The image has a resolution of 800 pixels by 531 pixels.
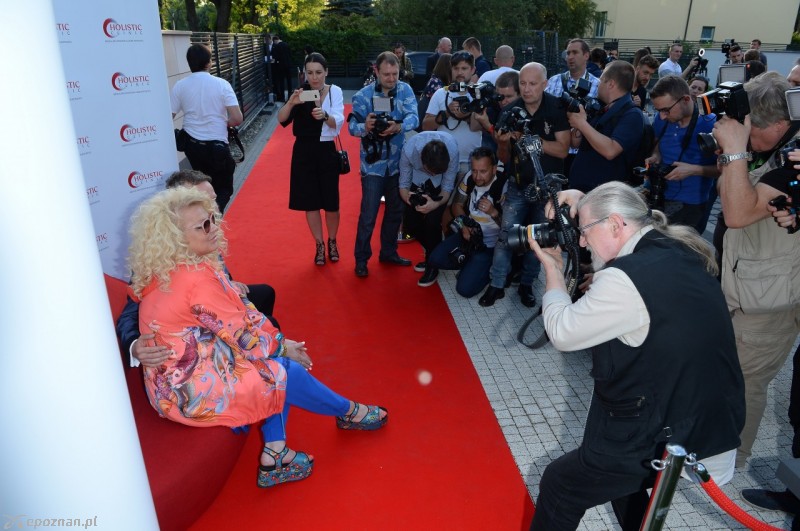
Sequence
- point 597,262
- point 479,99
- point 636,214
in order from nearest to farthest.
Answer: point 636,214 → point 597,262 → point 479,99

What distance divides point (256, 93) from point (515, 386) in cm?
1286

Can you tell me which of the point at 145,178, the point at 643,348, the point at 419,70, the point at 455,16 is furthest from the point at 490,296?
the point at 455,16

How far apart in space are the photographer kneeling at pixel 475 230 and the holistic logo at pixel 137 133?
2493 mm

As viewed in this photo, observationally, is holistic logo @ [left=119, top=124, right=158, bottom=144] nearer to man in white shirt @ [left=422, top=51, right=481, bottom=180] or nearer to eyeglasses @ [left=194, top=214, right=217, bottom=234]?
eyeglasses @ [left=194, top=214, right=217, bottom=234]

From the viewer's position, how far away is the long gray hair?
197cm

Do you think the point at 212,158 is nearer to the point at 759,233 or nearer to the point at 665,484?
the point at 759,233

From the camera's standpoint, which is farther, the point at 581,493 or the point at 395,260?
the point at 395,260

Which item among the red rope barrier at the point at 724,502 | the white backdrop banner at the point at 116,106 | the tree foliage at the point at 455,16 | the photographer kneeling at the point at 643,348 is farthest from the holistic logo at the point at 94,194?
the tree foliage at the point at 455,16

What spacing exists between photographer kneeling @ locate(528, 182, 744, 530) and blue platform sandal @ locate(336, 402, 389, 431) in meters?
1.41

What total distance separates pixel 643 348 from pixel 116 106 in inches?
157

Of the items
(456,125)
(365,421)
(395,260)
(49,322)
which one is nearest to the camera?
(49,322)

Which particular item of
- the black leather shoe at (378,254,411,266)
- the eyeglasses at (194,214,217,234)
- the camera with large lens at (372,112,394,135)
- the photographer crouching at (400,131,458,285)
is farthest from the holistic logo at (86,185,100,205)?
the black leather shoe at (378,254,411,266)

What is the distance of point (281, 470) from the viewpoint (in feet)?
9.69

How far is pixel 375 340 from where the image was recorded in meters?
4.32
